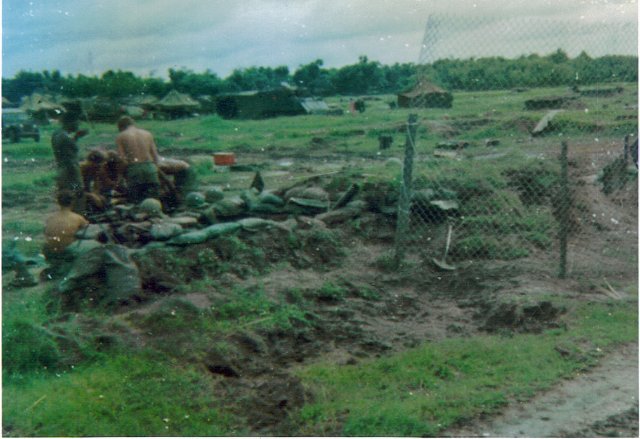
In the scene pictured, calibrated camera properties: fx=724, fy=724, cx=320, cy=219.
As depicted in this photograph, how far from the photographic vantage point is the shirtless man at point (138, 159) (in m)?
5.79

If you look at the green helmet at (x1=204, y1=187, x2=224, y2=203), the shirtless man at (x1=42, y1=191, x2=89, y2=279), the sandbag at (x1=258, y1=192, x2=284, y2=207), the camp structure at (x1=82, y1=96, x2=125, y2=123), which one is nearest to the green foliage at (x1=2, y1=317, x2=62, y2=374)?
the shirtless man at (x1=42, y1=191, x2=89, y2=279)

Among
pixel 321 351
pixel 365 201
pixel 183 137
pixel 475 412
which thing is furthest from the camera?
pixel 365 201

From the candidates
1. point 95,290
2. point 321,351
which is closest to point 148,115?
point 95,290

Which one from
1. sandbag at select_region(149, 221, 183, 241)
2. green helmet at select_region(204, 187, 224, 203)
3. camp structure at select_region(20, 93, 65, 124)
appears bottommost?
sandbag at select_region(149, 221, 183, 241)

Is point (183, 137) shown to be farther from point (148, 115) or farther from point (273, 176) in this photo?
point (273, 176)

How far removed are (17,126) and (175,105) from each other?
130 cm

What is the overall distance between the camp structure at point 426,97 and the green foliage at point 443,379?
2.15 meters

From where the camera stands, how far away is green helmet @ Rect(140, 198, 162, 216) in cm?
624

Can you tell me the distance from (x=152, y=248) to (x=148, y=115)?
1.08m

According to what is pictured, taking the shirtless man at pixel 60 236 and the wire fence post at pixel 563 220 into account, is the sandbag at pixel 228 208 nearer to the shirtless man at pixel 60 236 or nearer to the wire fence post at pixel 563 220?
the shirtless man at pixel 60 236

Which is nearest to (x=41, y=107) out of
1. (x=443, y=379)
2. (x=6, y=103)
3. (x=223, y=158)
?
(x=6, y=103)

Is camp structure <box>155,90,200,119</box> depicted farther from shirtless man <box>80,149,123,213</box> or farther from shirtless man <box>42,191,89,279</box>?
shirtless man <box>42,191,89,279</box>

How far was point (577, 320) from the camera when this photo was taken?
225 inches

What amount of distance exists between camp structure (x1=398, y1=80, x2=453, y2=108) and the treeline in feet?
0.22
